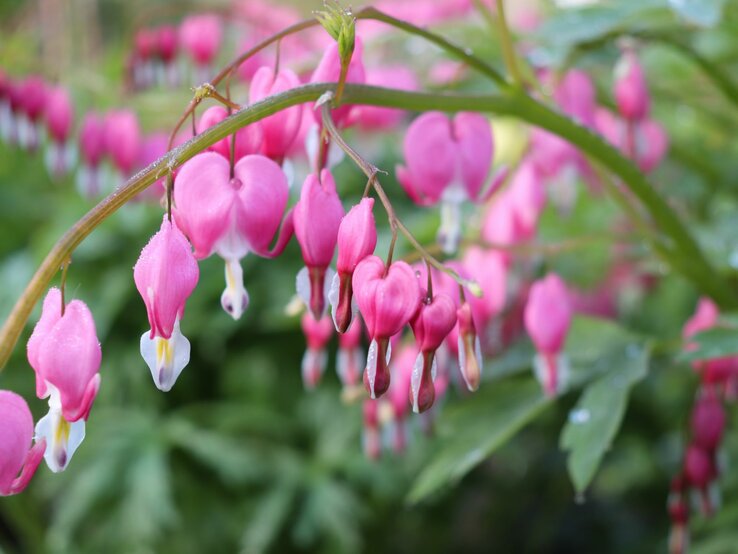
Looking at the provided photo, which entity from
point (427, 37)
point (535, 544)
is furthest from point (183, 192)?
point (535, 544)

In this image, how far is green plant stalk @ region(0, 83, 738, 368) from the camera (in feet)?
2.11

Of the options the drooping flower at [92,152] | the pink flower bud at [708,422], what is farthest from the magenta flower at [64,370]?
the drooping flower at [92,152]

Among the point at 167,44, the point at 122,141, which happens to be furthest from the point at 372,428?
the point at 167,44

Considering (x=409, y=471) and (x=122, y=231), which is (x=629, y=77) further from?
(x=122, y=231)

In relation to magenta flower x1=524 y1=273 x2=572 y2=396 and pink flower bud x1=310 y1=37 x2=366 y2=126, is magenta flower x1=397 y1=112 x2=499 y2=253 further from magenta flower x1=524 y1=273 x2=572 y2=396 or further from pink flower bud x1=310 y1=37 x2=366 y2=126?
magenta flower x1=524 y1=273 x2=572 y2=396

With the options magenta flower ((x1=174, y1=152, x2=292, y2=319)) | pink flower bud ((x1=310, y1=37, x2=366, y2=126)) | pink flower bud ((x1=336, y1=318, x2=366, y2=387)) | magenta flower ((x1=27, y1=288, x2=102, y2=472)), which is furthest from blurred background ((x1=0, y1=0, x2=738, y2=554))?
magenta flower ((x1=27, y1=288, x2=102, y2=472))

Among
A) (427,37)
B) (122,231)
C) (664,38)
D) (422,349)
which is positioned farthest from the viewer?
(122,231)

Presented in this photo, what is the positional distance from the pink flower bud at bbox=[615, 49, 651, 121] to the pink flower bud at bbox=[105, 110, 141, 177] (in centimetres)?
106

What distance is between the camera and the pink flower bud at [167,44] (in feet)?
7.32

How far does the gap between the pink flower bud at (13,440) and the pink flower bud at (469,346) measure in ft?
1.12

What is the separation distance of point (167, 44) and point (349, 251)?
1.70 metres

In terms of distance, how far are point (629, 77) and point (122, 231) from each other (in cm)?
128

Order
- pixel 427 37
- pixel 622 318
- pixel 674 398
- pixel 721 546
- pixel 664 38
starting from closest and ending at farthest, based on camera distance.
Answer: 1. pixel 427 37
2. pixel 664 38
3. pixel 721 546
4. pixel 674 398
5. pixel 622 318

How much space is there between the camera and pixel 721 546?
4.43ft
